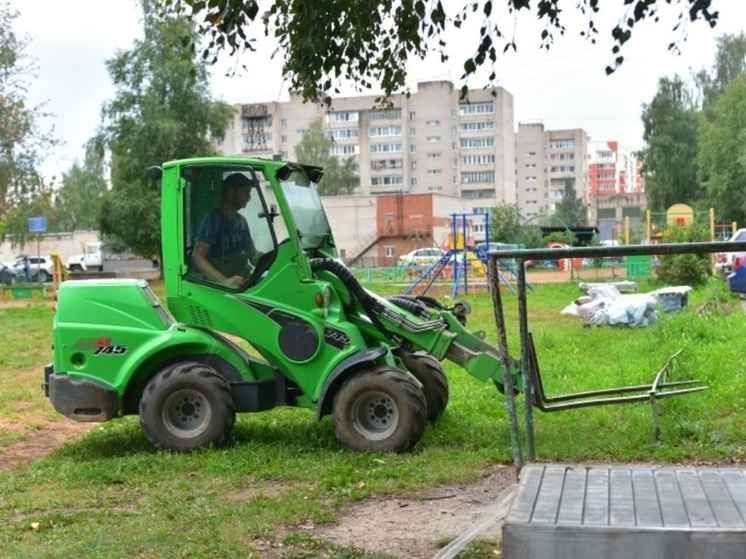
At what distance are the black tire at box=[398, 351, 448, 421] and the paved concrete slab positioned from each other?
17.6 ft

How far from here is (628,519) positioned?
12.0 feet

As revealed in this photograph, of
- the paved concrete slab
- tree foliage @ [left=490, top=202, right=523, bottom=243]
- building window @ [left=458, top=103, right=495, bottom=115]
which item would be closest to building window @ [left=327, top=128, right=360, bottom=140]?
building window @ [left=458, top=103, right=495, bottom=115]

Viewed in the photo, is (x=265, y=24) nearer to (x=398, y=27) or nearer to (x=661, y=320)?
(x=398, y=27)

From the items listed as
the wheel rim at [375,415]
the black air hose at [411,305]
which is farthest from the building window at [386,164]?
the wheel rim at [375,415]

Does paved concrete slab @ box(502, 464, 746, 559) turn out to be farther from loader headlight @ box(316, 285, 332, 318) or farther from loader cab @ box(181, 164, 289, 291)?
loader cab @ box(181, 164, 289, 291)

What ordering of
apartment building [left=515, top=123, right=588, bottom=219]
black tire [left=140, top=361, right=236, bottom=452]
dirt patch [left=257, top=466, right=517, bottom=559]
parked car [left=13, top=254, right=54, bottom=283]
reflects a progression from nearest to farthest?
dirt patch [left=257, top=466, right=517, bottom=559], black tire [left=140, top=361, right=236, bottom=452], parked car [left=13, top=254, right=54, bottom=283], apartment building [left=515, top=123, right=588, bottom=219]

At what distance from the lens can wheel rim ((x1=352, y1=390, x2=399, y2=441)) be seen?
8.30 meters

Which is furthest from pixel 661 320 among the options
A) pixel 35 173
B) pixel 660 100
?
pixel 660 100

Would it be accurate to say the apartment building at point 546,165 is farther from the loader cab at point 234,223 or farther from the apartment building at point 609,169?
the loader cab at point 234,223

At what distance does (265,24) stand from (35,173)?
35211 mm

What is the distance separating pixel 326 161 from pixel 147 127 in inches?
2078

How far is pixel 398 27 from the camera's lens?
775 centimetres

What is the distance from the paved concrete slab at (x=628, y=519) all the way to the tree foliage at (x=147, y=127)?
1663 inches

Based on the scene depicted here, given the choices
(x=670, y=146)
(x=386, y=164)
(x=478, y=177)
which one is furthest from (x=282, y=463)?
(x=478, y=177)
